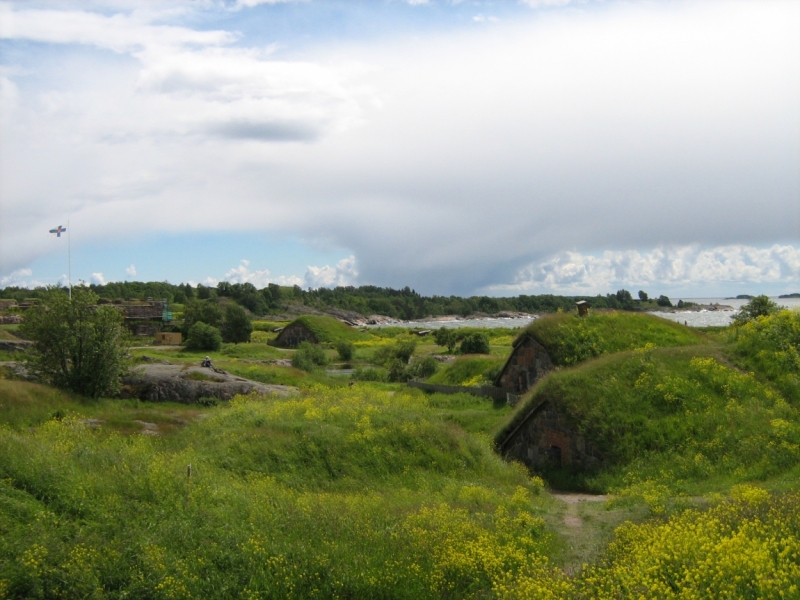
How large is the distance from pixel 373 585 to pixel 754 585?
536 cm

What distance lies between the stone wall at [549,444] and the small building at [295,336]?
4955cm

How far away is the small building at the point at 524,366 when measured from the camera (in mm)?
29641

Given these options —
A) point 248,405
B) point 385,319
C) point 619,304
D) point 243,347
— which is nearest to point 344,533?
point 248,405

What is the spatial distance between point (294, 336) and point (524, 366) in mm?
44875

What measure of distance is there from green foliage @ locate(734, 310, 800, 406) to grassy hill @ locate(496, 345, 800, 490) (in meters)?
0.64

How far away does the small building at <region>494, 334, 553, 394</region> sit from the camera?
29.6 m

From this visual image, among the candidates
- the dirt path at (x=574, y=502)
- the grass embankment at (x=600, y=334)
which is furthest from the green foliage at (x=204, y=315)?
the dirt path at (x=574, y=502)

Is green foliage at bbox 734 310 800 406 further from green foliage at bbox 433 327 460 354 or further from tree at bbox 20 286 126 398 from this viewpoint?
green foliage at bbox 433 327 460 354

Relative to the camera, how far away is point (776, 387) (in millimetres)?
20125

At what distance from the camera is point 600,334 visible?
2858cm

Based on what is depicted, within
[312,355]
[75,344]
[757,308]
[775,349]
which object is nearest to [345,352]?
[312,355]

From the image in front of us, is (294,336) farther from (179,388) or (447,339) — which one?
(179,388)

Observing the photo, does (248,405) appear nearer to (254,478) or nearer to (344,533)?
(254,478)

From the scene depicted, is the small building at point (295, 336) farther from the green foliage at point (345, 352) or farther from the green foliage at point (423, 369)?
the green foliage at point (423, 369)
